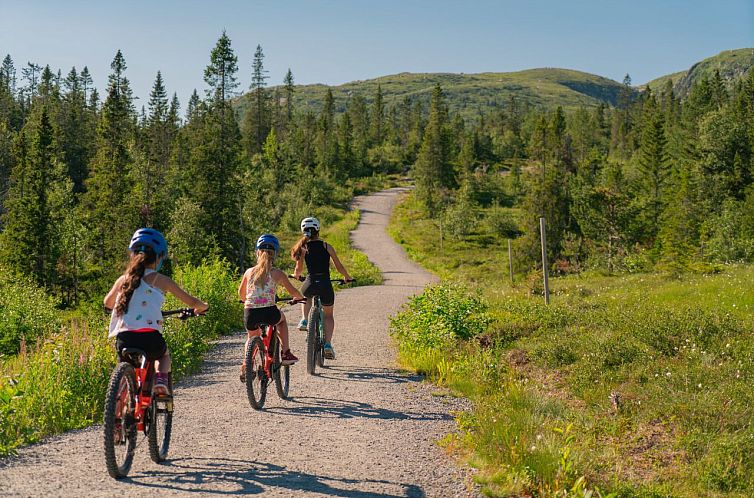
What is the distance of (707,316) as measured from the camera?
37.9ft

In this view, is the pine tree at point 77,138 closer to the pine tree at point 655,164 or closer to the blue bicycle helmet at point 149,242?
the pine tree at point 655,164

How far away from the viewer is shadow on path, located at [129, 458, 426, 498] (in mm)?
4883

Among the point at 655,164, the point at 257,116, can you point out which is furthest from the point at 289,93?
Result: the point at 655,164

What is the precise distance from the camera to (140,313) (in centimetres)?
509

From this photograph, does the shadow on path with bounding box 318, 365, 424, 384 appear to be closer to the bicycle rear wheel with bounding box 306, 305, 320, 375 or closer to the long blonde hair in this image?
the bicycle rear wheel with bounding box 306, 305, 320, 375

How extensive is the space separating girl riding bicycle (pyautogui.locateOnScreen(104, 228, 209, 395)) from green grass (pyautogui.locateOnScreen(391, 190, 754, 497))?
299cm

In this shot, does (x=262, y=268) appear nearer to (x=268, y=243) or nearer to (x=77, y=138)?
(x=268, y=243)

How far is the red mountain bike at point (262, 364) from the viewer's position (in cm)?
727

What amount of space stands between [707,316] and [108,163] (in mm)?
46144

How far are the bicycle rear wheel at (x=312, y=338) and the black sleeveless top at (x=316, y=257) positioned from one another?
553 millimetres

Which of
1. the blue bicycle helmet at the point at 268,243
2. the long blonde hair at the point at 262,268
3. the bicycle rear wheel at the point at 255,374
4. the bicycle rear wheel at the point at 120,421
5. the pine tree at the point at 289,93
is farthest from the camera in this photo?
the pine tree at the point at 289,93

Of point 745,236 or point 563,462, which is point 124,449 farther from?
point 745,236

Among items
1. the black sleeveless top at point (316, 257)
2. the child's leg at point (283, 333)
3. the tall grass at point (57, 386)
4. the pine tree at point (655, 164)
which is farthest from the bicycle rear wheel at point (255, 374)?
the pine tree at point (655, 164)

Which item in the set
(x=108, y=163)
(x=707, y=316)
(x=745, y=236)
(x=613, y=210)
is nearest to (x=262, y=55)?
(x=108, y=163)
